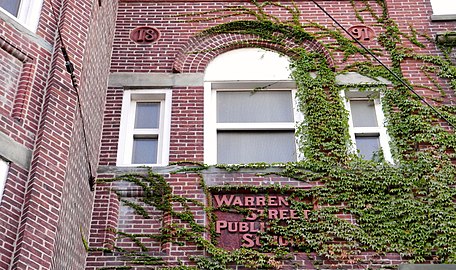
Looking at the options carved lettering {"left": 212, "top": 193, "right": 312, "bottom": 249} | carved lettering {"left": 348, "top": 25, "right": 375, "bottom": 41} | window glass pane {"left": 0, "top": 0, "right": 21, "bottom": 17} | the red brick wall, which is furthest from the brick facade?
window glass pane {"left": 0, "top": 0, "right": 21, "bottom": 17}

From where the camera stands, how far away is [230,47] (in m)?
13.1

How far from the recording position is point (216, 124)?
12.2 m

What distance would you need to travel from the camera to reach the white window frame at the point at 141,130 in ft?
38.8

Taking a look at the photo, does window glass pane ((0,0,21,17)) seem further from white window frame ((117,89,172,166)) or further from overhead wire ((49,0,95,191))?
white window frame ((117,89,172,166))

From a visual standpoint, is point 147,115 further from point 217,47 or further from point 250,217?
point 250,217

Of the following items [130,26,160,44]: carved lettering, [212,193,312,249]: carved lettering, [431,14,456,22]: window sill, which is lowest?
[212,193,312,249]: carved lettering

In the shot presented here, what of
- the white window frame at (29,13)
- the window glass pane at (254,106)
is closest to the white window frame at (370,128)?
the window glass pane at (254,106)

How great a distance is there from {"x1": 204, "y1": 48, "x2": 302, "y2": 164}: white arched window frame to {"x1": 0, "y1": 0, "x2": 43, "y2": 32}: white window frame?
337 centimetres

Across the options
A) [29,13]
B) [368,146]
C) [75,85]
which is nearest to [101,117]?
[75,85]

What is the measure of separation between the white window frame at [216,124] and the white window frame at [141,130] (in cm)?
66

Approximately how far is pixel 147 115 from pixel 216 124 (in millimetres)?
1268

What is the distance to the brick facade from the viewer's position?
8.84 metres

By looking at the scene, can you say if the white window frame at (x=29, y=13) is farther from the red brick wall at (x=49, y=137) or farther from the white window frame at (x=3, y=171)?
the white window frame at (x=3, y=171)

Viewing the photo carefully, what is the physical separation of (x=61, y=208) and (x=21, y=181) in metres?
0.61
